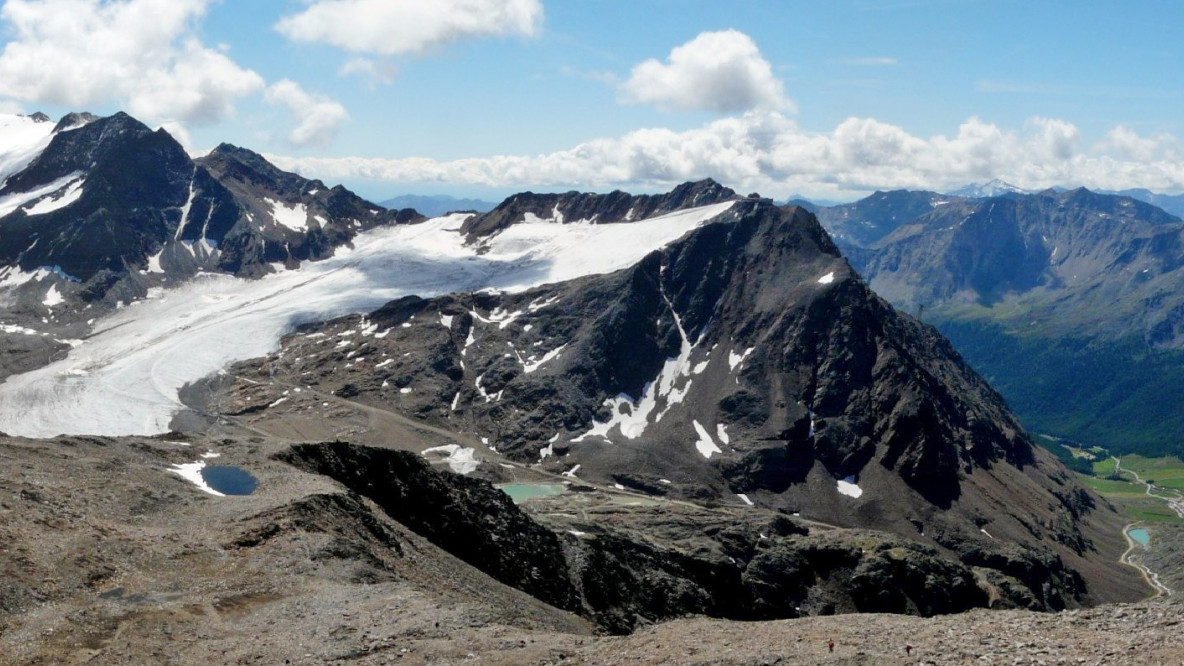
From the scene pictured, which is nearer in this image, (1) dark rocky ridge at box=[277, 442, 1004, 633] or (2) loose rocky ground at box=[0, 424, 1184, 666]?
(2) loose rocky ground at box=[0, 424, 1184, 666]

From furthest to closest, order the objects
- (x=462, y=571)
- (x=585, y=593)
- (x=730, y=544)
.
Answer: (x=730, y=544) → (x=585, y=593) → (x=462, y=571)

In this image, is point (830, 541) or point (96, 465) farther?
point (830, 541)

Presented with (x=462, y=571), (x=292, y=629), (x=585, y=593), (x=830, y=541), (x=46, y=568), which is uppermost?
(x=46, y=568)

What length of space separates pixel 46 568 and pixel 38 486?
52.3 feet

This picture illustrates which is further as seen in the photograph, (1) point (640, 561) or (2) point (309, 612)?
(1) point (640, 561)

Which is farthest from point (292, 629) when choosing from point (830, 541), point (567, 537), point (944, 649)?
point (830, 541)

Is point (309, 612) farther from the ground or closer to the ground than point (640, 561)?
farther from the ground

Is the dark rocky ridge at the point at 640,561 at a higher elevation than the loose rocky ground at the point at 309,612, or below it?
below

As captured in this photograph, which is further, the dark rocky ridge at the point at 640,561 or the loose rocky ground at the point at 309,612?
the dark rocky ridge at the point at 640,561

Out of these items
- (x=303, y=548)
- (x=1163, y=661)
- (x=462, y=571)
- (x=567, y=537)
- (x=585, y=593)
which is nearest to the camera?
(x=1163, y=661)

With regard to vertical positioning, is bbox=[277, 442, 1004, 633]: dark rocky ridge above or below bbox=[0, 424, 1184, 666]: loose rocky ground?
below

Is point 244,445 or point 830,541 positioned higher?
point 244,445

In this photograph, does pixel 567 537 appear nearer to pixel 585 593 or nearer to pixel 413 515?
pixel 585 593

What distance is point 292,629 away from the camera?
50.7 meters
